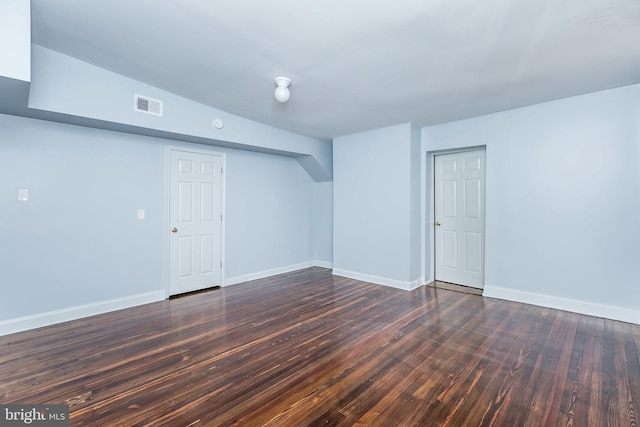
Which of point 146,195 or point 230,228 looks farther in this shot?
point 230,228

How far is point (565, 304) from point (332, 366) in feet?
9.93

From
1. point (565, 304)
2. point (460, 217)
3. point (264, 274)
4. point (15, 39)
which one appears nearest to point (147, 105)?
point (15, 39)

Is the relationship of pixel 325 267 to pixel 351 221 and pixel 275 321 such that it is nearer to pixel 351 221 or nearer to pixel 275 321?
pixel 351 221

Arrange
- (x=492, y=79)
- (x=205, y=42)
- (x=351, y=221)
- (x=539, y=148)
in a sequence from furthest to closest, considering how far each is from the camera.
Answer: (x=351, y=221) < (x=539, y=148) < (x=492, y=79) < (x=205, y=42)

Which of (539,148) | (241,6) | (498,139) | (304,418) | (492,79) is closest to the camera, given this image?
(304,418)

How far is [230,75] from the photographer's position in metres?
3.10

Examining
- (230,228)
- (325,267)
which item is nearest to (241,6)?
(230,228)

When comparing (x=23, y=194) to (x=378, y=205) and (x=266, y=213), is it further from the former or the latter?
(x=378, y=205)

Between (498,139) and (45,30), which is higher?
(45,30)

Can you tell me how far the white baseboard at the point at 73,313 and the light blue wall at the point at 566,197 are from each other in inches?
179

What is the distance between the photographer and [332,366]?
2322mm

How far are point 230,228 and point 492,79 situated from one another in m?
3.95

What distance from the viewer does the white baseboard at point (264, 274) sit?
4806 millimetres

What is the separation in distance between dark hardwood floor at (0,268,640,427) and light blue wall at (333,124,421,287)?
1.07 meters
